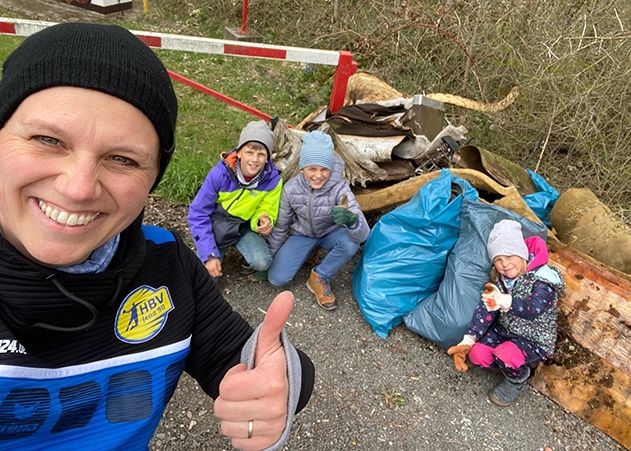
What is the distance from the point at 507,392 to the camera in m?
2.72

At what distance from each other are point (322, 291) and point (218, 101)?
10.1ft

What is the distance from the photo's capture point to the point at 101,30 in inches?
36.5

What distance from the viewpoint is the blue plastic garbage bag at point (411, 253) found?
3039 millimetres

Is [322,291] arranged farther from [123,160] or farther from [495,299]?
[123,160]

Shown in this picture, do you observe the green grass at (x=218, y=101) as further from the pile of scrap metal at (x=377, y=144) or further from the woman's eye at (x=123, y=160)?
the woman's eye at (x=123, y=160)

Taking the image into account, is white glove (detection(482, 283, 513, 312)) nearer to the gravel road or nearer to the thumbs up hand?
the gravel road

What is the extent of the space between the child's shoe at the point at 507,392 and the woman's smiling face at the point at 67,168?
100 inches

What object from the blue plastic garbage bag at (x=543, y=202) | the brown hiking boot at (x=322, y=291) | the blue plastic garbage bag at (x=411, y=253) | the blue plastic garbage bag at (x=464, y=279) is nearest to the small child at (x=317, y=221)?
the brown hiking boot at (x=322, y=291)

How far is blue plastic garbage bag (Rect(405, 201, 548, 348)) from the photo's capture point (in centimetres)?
287

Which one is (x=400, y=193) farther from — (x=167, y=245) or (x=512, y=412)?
(x=167, y=245)

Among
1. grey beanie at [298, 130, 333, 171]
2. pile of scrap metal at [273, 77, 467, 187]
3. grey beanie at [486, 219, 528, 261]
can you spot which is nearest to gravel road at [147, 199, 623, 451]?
grey beanie at [486, 219, 528, 261]

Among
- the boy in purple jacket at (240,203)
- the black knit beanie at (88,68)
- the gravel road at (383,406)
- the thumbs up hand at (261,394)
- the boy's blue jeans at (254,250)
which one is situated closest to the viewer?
the black knit beanie at (88,68)

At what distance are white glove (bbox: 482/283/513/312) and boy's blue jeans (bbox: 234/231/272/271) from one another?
146 cm

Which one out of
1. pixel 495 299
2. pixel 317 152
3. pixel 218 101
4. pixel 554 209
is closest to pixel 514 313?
pixel 495 299
